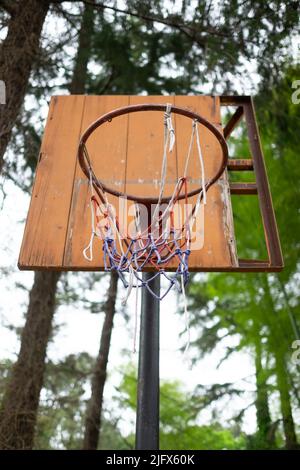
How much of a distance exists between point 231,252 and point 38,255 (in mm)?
1347

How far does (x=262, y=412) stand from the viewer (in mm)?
7055

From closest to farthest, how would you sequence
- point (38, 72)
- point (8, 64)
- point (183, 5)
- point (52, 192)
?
point (52, 192), point (8, 64), point (183, 5), point (38, 72)

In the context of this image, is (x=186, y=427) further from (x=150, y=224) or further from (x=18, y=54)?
(x=18, y=54)

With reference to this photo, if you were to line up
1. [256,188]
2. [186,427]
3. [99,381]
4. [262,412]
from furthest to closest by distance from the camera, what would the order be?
[186,427], [99,381], [262,412], [256,188]

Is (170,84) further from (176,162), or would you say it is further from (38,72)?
(176,162)

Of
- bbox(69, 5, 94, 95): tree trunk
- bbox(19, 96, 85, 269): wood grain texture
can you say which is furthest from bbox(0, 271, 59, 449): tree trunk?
bbox(69, 5, 94, 95): tree trunk

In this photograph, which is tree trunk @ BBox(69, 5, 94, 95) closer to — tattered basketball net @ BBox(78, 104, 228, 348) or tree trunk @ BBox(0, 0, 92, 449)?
tree trunk @ BBox(0, 0, 92, 449)

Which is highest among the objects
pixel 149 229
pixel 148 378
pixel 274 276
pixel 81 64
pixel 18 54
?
pixel 81 64

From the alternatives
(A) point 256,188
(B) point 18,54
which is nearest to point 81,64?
(B) point 18,54

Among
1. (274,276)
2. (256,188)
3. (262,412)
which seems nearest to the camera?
(256,188)

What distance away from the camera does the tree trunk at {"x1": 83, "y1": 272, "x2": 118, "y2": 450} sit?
7.42 meters

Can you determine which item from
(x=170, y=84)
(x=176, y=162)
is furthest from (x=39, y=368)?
(x=170, y=84)

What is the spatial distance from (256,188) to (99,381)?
552 cm
